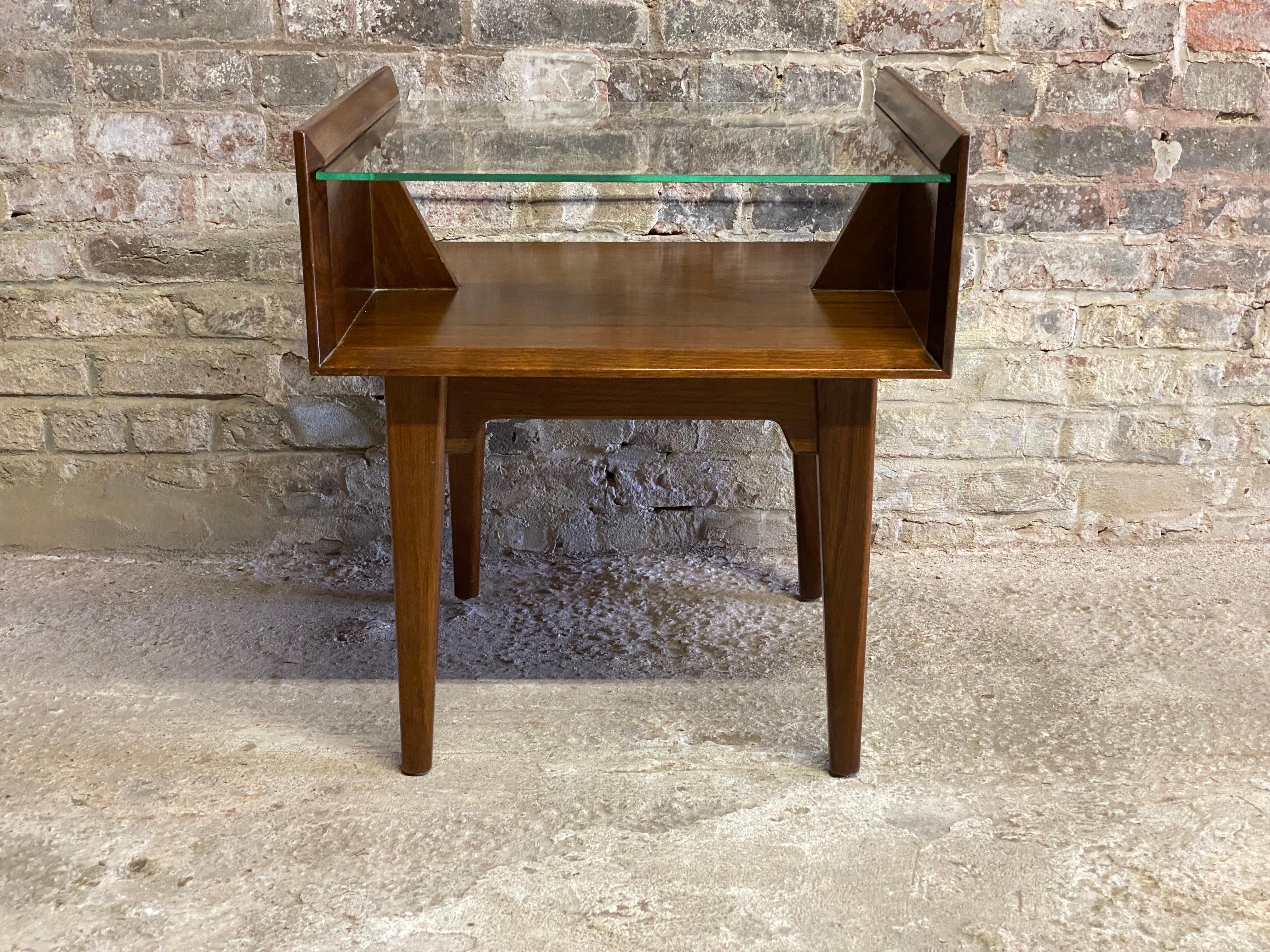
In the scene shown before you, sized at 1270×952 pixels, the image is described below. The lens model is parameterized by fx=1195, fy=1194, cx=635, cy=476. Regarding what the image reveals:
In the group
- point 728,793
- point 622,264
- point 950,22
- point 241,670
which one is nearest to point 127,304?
point 241,670

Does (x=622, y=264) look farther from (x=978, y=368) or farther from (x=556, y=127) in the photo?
(x=978, y=368)

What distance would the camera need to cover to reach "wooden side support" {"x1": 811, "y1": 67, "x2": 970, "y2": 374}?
141 centimetres

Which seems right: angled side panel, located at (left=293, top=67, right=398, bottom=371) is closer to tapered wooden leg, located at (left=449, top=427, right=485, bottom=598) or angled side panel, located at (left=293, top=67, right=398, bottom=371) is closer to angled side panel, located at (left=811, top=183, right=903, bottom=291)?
tapered wooden leg, located at (left=449, top=427, right=485, bottom=598)

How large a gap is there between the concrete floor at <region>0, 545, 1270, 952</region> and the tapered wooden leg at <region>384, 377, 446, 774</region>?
0.35 feet

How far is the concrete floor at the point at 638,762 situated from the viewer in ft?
4.67

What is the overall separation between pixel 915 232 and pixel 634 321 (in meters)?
0.39

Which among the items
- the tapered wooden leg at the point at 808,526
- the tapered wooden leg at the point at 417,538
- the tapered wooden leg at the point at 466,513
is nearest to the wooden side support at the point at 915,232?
the tapered wooden leg at the point at 808,526

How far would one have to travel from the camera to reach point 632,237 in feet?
7.34

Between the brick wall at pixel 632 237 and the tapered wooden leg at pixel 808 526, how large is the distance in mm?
194

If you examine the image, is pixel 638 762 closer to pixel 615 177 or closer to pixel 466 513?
pixel 466 513

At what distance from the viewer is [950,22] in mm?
2137

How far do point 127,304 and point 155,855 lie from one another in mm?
1148

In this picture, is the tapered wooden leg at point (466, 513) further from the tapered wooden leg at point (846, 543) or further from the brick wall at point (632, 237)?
the tapered wooden leg at point (846, 543)

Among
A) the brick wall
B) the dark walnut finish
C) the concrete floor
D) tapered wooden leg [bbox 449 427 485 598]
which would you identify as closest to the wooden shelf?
the dark walnut finish
